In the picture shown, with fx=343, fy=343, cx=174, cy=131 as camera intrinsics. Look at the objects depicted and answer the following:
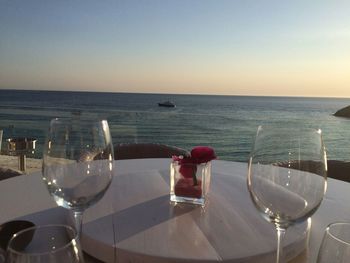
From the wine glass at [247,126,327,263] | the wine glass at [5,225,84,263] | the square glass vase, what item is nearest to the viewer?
the wine glass at [5,225,84,263]

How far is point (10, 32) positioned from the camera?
68.1ft

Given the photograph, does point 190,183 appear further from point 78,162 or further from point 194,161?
point 78,162

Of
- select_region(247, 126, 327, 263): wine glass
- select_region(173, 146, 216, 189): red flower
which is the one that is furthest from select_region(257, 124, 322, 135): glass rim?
select_region(173, 146, 216, 189): red flower

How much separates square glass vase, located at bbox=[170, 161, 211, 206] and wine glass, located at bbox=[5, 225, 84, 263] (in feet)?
1.53

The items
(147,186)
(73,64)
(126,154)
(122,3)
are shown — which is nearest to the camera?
(147,186)

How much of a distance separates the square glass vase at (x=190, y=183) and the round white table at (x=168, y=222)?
1.2 inches

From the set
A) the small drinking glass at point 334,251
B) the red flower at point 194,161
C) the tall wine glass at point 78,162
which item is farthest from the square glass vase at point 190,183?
the small drinking glass at point 334,251

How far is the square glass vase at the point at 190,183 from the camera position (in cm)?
94

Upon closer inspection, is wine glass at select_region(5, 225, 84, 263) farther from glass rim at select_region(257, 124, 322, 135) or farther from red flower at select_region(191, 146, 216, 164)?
red flower at select_region(191, 146, 216, 164)

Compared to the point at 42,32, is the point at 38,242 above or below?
below

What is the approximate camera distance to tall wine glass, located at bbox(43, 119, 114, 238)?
646 millimetres

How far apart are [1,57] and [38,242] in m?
26.6

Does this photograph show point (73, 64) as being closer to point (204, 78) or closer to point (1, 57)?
point (1, 57)

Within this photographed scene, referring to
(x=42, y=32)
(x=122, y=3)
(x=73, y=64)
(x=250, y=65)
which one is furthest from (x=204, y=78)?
(x=122, y=3)
